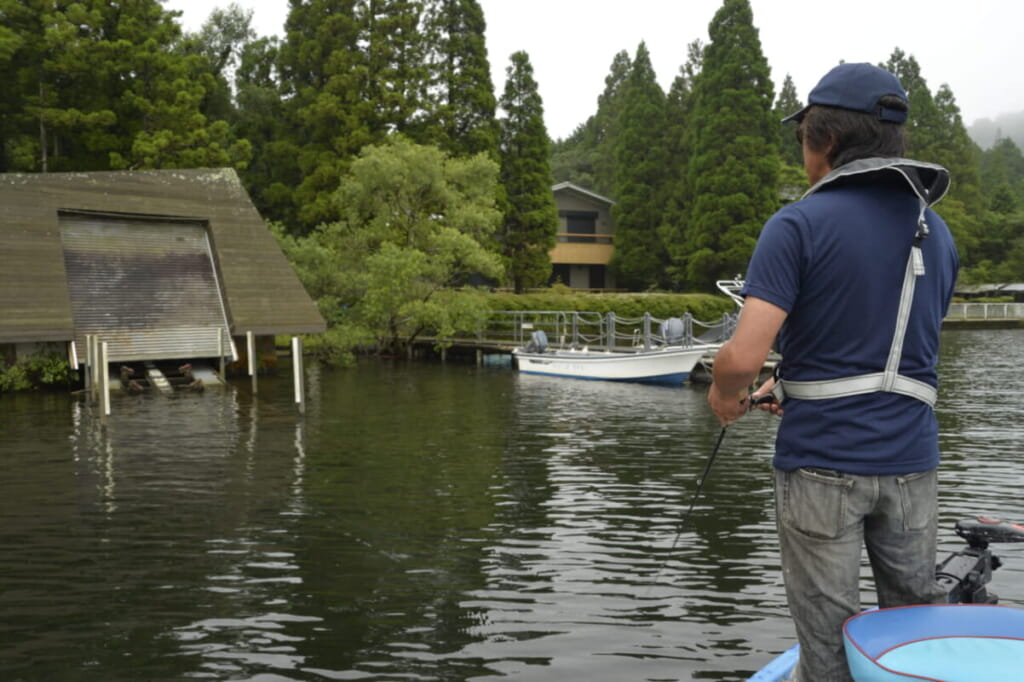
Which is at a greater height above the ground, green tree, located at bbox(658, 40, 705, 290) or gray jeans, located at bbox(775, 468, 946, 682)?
green tree, located at bbox(658, 40, 705, 290)

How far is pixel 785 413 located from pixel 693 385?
80.0ft

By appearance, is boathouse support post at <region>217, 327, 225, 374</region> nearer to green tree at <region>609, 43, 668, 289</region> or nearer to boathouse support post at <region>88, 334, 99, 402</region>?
boathouse support post at <region>88, 334, 99, 402</region>

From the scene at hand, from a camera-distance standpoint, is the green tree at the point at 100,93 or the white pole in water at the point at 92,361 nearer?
the white pole in water at the point at 92,361

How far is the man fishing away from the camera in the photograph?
8.39 feet

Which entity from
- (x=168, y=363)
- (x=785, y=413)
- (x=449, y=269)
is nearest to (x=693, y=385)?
(x=449, y=269)

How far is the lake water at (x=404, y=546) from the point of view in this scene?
603 centimetres

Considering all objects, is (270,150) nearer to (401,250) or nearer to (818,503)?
(401,250)

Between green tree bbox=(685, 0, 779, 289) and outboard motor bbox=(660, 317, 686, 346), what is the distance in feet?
71.2

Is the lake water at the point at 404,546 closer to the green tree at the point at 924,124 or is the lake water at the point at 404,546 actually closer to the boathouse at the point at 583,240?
the boathouse at the point at 583,240

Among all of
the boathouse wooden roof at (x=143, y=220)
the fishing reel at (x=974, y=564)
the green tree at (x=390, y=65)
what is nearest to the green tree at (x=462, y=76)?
the green tree at (x=390, y=65)

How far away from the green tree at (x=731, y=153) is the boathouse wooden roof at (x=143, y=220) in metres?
27.4

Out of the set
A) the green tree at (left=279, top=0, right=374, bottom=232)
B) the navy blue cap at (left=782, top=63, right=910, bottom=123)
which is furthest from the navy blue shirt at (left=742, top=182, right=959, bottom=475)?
the green tree at (left=279, top=0, right=374, bottom=232)

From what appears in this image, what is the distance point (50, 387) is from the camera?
25547 mm

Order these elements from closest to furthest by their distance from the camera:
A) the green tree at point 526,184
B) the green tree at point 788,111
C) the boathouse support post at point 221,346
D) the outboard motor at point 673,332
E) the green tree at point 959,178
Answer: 1. the boathouse support post at point 221,346
2. the outboard motor at point 673,332
3. the green tree at point 526,184
4. the green tree at point 959,178
5. the green tree at point 788,111
